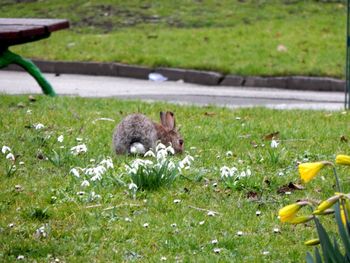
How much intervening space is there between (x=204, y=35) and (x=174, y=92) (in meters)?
3.33

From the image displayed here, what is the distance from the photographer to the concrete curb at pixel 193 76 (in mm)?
13297

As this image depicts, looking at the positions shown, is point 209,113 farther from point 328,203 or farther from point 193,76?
point 328,203

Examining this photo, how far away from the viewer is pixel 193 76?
14.0 meters

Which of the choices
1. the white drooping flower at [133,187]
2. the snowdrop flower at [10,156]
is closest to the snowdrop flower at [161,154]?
the white drooping flower at [133,187]

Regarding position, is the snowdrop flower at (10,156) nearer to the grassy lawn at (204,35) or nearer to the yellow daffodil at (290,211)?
the yellow daffodil at (290,211)

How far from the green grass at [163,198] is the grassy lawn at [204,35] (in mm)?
5852

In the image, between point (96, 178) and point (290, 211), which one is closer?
point (290, 211)

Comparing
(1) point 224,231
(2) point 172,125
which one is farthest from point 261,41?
(1) point 224,231

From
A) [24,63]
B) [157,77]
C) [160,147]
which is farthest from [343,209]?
[157,77]

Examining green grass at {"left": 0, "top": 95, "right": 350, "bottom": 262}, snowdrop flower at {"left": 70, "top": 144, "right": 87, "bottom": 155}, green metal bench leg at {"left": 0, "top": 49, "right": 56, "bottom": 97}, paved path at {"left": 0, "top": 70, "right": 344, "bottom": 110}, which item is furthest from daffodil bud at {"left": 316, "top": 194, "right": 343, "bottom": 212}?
paved path at {"left": 0, "top": 70, "right": 344, "bottom": 110}

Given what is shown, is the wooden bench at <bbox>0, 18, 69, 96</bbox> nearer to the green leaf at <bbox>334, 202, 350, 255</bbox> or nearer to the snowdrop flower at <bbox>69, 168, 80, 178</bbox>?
the snowdrop flower at <bbox>69, 168, 80, 178</bbox>

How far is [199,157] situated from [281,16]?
1081 cm

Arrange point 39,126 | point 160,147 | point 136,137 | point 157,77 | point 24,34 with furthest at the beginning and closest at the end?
point 157,77
point 24,34
point 39,126
point 136,137
point 160,147

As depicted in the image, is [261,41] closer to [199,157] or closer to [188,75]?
[188,75]
